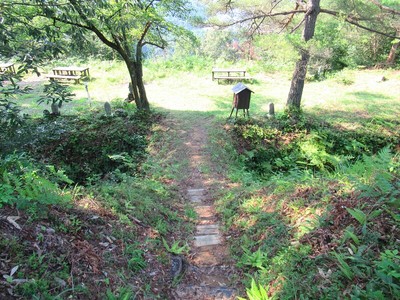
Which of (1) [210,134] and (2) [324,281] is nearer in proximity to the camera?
(2) [324,281]

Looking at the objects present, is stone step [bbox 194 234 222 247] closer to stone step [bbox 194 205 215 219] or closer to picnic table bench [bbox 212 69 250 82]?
stone step [bbox 194 205 215 219]

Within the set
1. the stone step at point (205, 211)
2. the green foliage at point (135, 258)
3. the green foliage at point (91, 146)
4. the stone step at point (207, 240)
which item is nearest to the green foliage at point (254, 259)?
the stone step at point (207, 240)

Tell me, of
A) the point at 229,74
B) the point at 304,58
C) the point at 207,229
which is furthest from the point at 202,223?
the point at 229,74

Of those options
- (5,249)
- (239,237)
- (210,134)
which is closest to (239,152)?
(210,134)

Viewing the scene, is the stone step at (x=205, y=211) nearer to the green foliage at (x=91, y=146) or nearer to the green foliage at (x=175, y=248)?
the green foliage at (x=175, y=248)

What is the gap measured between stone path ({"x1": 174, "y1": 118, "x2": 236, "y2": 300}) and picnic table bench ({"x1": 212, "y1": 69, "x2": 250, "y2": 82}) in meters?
12.2

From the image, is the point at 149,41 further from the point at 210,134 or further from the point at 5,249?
the point at 5,249

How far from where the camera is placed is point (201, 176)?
23.3 feet

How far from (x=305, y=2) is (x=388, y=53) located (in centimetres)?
1331

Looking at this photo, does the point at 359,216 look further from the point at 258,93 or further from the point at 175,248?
the point at 258,93

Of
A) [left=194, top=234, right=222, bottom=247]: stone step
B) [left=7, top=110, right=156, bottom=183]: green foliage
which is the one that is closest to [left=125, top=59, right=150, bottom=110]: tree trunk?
[left=7, top=110, right=156, bottom=183]: green foliage

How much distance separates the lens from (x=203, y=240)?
4.45m

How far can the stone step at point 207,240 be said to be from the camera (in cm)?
435

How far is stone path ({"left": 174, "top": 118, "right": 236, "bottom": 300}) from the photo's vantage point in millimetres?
3281
